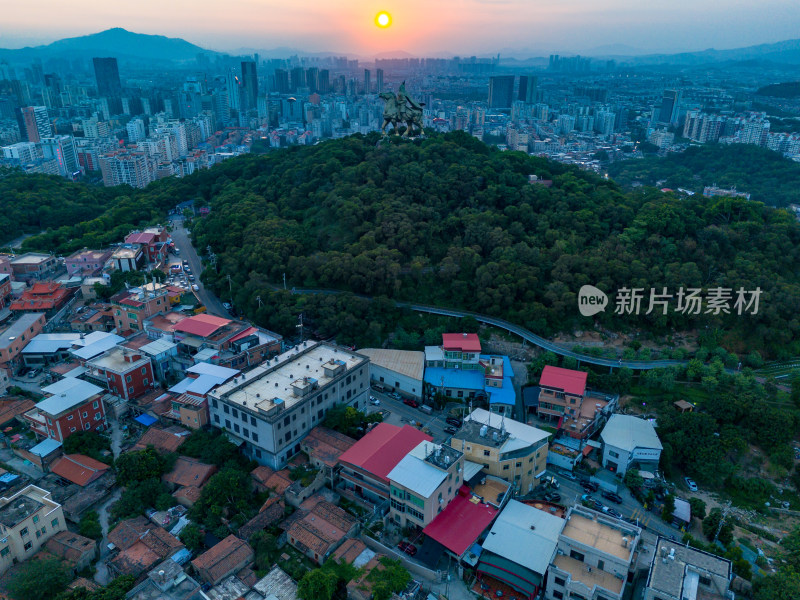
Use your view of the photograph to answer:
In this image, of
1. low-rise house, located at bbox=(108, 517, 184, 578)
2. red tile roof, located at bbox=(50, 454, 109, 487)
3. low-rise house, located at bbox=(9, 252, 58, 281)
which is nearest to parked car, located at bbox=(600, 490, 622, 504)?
low-rise house, located at bbox=(108, 517, 184, 578)

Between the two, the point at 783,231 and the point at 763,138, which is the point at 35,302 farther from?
the point at 763,138

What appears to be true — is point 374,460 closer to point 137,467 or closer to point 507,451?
point 507,451

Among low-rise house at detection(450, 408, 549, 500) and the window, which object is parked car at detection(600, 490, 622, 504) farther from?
the window

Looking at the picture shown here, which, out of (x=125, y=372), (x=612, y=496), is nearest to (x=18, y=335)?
(x=125, y=372)

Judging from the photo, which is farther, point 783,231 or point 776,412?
point 783,231

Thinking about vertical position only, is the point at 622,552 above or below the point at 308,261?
below

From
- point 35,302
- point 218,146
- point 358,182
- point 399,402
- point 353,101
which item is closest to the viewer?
point 399,402

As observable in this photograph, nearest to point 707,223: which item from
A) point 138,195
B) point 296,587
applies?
point 296,587
